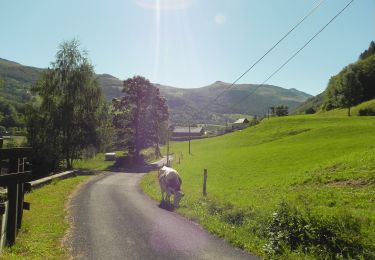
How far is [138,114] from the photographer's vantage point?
250 feet

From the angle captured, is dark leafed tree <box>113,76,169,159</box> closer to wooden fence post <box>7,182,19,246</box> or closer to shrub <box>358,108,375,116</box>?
shrub <box>358,108,375,116</box>

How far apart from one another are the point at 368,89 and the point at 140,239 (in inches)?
5746

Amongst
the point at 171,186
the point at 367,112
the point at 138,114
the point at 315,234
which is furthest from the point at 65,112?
the point at 367,112

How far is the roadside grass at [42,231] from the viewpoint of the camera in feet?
39.7

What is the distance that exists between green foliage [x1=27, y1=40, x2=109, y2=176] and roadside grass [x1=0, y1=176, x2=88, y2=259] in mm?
30355

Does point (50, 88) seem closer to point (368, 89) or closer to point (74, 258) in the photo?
point (74, 258)

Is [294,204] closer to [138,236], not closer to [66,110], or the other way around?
[138,236]

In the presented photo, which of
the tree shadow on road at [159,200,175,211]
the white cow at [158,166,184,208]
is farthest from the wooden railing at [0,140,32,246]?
the white cow at [158,166,184,208]

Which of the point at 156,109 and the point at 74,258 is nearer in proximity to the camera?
the point at 74,258

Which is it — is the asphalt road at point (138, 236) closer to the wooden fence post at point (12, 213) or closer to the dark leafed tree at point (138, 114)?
the wooden fence post at point (12, 213)


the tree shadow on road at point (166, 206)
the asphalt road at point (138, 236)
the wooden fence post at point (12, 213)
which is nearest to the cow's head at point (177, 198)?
the tree shadow on road at point (166, 206)

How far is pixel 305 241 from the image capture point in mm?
12648

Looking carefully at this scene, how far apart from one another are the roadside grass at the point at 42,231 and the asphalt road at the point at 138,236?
1.88 ft

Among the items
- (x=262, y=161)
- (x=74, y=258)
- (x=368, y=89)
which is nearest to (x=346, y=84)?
(x=368, y=89)
